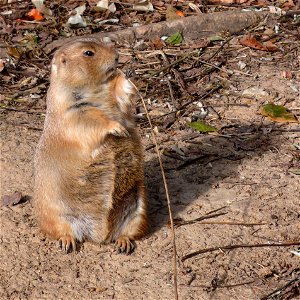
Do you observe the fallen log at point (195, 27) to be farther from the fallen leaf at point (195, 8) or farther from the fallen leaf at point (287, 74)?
the fallen leaf at point (287, 74)

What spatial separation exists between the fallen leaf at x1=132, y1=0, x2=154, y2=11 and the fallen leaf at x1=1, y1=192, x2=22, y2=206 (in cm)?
357

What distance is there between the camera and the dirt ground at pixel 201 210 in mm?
4547

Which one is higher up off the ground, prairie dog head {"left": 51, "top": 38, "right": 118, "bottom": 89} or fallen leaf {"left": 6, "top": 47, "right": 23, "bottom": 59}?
prairie dog head {"left": 51, "top": 38, "right": 118, "bottom": 89}

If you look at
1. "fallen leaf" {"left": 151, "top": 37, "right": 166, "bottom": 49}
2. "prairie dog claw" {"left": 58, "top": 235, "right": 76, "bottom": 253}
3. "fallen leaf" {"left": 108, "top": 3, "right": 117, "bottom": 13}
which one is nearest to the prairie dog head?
Answer: "prairie dog claw" {"left": 58, "top": 235, "right": 76, "bottom": 253}

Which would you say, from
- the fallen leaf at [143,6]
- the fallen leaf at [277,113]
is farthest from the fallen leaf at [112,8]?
the fallen leaf at [277,113]

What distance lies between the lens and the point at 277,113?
6488mm

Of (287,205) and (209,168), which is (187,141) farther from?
(287,205)

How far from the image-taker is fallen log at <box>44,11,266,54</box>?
7.90 meters

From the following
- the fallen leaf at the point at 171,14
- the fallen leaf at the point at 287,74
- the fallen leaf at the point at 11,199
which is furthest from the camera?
the fallen leaf at the point at 171,14

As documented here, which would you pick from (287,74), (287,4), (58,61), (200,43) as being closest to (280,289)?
(58,61)

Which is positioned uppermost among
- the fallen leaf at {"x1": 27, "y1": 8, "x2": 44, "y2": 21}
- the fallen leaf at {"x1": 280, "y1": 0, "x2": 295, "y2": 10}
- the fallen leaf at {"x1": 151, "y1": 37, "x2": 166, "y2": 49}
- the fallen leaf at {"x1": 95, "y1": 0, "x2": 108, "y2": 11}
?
the fallen leaf at {"x1": 280, "y1": 0, "x2": 295, "y2": 10}

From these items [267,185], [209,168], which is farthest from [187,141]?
[267,185]

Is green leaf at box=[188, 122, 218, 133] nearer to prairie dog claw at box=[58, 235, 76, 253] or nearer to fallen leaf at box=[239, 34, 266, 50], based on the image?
fallen leaf at box=[239, 34, 266, 50]

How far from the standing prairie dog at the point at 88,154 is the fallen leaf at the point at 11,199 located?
0.45 metres
